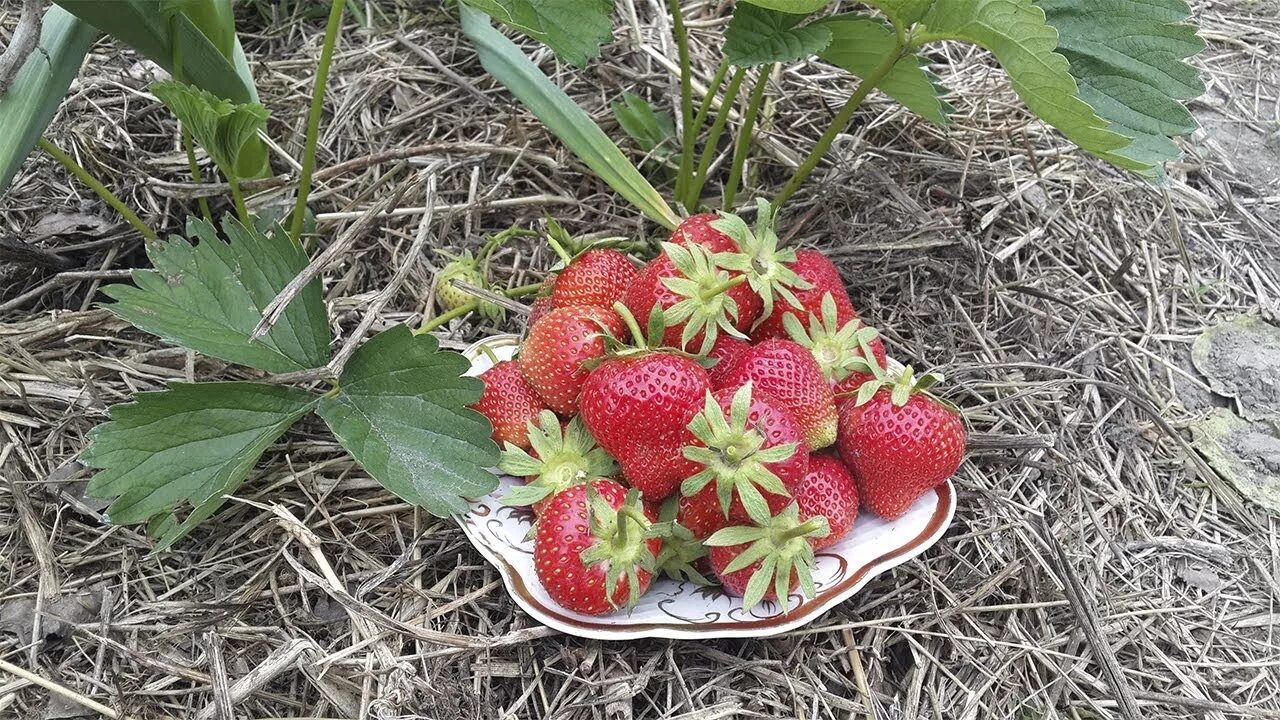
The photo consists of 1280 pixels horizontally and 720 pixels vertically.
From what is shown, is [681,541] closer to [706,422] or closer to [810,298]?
[706,422]

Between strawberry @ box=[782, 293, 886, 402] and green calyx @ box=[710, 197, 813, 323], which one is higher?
green calyx @ box=[710, 197, 813, 323]

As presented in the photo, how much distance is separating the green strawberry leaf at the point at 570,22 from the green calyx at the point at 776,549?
620mm

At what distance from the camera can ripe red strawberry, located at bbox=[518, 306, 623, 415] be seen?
1.10 meters

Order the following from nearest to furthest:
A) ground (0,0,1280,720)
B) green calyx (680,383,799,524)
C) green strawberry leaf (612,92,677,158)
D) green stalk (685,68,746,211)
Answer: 1. green calyx (680,383,799,524)
2. ground (0,0,1280,720)
3. green stalk (685,68,746,211)
4. green strawberry leaf (612,92,677,158)

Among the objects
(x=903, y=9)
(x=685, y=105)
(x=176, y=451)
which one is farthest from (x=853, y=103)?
(x=176, y=451)

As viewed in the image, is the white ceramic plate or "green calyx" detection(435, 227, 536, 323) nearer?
the white ceramic plate

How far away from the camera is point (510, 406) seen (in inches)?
45.5

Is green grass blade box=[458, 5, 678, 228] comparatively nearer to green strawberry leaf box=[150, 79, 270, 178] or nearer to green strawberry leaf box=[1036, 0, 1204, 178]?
green strawberry leaf box=[150, 79, 270, 178]

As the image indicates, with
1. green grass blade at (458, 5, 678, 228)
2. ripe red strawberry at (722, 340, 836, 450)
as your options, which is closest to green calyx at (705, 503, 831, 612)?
ripe red strawberry at (722, 340, 836, 450)

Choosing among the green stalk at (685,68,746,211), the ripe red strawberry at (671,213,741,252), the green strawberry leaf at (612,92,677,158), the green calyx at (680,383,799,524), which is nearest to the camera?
the green calyx at (680,383,799,524)

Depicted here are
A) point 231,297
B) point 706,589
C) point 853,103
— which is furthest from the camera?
point 853,103

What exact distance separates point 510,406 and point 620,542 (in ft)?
0.88

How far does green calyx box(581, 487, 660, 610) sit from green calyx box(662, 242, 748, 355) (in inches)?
8.6

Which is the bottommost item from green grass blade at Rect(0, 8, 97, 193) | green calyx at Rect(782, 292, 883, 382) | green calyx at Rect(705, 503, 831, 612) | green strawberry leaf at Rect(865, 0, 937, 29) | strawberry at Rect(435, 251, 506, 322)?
green calyx at Rect(705, 503, 831, 612)
